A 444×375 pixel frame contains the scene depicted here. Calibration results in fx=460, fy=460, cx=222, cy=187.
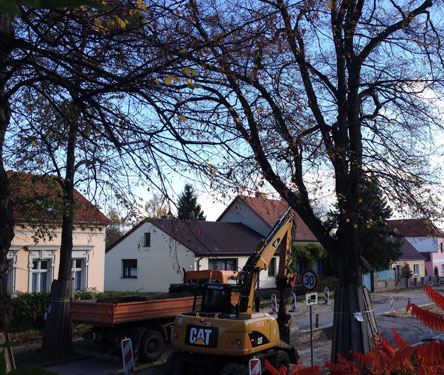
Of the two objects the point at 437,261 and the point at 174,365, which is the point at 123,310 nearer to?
the point at 174,365

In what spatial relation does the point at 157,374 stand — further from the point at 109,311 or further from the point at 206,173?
the point at 206,173

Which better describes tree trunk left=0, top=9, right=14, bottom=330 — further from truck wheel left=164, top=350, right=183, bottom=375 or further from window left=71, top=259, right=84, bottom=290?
window left=71, top=259, right=84, bottom=290

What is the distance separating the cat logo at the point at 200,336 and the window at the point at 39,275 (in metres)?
12.9

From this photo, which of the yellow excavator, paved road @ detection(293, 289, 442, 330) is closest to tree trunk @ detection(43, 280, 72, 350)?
the yellow excavator

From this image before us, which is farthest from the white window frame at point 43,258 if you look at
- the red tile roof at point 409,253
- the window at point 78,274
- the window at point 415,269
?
the window at point 415,269

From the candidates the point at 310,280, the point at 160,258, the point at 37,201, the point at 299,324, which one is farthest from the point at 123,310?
the point at 160,258

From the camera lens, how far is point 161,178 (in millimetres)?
6836

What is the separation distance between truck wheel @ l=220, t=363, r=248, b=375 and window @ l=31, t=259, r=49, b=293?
13.9 m

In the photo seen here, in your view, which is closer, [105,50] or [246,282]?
[105,50]

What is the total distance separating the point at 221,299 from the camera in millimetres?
11523

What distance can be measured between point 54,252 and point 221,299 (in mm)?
12632

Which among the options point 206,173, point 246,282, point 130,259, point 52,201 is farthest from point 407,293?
point 206,173

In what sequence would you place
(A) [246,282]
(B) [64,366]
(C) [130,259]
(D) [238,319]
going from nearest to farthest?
(D) [238,319]
(A) [246,282]
(B) [64,366]
(C) [130,259]

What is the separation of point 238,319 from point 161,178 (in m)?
4.73
